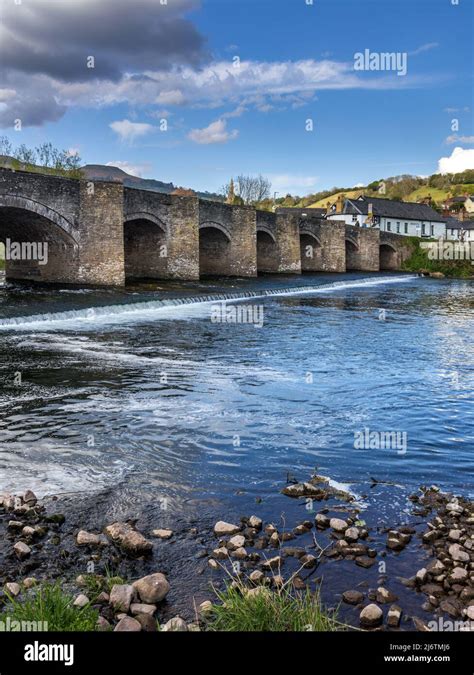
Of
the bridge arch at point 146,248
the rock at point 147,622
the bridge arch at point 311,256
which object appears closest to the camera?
the rock at point 147,622

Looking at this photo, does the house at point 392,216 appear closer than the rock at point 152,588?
No

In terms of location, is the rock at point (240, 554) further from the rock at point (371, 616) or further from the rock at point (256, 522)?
the rock at point (371, 616)

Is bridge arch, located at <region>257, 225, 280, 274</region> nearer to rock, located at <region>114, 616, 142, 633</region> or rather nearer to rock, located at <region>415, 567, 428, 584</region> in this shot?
rock, located at <region>415, 567, 428, 584</region>

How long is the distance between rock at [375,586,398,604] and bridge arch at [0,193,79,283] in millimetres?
23560

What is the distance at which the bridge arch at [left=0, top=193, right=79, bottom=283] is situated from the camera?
25984mm

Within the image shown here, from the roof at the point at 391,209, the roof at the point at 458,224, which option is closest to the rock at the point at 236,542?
the roof at the point at 391,209

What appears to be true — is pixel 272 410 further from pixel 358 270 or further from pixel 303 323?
pixel 358 270

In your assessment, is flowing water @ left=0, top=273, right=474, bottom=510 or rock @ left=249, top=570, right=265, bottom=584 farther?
flowing water @ left=0, top=273, right=474, bottom=510

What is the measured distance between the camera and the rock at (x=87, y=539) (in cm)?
489

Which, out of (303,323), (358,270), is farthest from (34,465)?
(358,270)

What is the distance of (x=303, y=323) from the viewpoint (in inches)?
831

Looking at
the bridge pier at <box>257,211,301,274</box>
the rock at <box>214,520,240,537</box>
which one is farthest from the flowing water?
the bridge pier at <box>257,211,301,274</box>

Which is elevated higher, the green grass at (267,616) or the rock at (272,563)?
the green grass at (267,616)

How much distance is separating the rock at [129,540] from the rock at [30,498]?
933 millimetres
